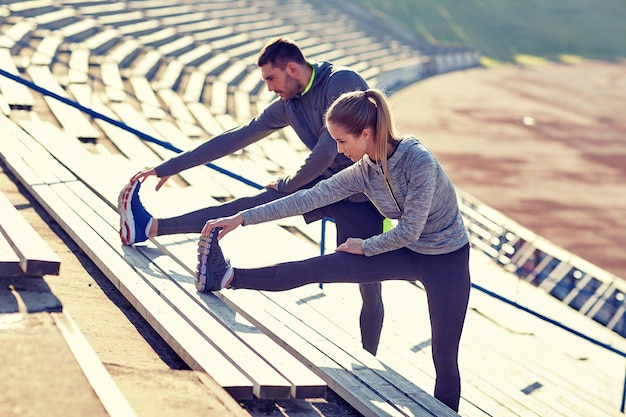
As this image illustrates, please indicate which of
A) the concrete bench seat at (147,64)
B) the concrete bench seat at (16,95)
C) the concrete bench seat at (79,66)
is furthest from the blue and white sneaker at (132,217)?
the concrete bench seat at (147,64)

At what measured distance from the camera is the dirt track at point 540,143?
1936cm

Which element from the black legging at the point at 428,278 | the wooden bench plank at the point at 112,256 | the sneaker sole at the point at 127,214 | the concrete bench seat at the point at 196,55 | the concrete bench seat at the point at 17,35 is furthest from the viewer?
the concrete bench seat at the point at 196,55

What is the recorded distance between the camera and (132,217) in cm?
562

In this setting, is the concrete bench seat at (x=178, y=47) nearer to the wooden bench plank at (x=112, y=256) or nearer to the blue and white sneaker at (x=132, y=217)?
the wooden bench plank at (x=112, y=256)

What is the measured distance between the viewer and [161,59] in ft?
59.9

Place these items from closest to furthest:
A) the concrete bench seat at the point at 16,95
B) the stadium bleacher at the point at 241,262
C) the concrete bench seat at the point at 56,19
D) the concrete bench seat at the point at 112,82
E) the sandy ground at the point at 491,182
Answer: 1. the sandy ground at the point at 491,182
2. the stadium bleacher at the point at 241,262
3. the concrete bench seat at the point at 16,95
4. the concrete bench seat at the point at 112,82
5. the concrete bench seat at the point at 56,19

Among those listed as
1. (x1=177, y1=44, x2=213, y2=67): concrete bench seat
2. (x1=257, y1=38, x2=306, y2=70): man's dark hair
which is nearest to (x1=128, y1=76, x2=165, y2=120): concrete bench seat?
(x1=177, y1=44, x2=213, y2=67): concrete bench seat

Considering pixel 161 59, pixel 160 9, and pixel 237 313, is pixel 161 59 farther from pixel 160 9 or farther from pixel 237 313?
pixel 237 313

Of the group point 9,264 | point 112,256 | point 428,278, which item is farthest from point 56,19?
point 428,278

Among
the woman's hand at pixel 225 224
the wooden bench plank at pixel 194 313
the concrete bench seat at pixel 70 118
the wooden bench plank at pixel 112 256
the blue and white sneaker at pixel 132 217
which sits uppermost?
the woman's hand at pixel 225 224

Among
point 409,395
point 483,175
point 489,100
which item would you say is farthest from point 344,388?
point 489,100

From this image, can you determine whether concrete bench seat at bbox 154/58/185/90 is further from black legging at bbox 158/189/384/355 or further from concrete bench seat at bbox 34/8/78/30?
black legging at bbox 158/189/384/355

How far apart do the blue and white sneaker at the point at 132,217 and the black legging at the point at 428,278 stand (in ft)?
3.38

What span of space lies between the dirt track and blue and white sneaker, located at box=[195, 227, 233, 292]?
12.8 m
